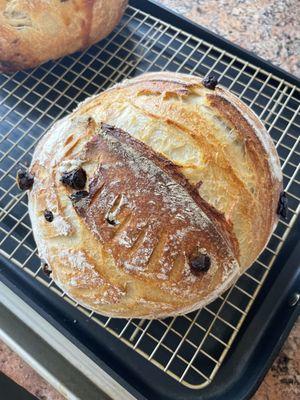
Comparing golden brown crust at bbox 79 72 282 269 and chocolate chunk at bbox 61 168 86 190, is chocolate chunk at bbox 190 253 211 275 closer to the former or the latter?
golden brown crust at bbox 79 72 282 269

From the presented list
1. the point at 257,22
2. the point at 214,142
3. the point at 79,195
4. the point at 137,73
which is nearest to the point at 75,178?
the point at 79,195

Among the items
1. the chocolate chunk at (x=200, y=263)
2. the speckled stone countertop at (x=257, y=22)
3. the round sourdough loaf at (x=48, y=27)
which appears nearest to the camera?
the chocolate chunk at (x=200, y=263)

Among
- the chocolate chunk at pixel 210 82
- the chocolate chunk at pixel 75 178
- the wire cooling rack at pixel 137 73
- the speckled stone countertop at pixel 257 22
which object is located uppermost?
the chocolate chunk at pixel 210 82

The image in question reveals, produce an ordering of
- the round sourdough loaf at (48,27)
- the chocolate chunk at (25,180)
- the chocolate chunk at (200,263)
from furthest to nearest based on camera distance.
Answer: the round sourdough loaf at (48,27), the chocolate chunk at (25,180), the chocolate chunk at (200,263)

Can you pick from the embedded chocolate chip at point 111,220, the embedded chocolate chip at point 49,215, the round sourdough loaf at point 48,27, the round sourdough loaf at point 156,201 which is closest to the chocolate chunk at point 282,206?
the round sourdough loaf at point 156,201

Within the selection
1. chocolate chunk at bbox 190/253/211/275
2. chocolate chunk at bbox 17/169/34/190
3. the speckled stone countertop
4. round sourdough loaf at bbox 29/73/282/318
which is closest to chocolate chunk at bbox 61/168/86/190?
round sourdough loaf at bbox 29/73/282/318

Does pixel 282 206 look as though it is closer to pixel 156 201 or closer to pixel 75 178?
pixel 156 201

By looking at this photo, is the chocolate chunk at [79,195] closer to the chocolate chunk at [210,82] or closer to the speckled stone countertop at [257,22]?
the chocolate chunk at [210,82]
